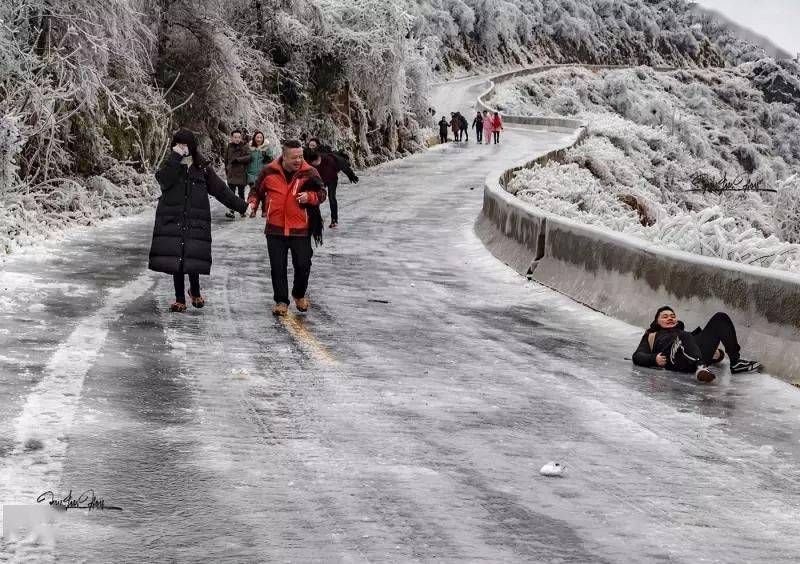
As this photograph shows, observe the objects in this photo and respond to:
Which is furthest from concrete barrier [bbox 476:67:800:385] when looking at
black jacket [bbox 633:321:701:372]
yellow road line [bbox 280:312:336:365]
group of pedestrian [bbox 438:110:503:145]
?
group of pedestrian [bbox 438:110:503:145]

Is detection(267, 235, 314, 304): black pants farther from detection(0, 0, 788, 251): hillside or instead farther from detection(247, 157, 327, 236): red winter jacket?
detection(0, 0, 788, 251): hillside

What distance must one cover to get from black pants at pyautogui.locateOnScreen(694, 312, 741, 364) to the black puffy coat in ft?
14.9

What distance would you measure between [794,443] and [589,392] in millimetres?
1578

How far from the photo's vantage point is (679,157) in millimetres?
55531

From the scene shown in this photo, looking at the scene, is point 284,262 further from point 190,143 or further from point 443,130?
point 443,130

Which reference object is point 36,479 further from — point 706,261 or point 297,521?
point 706,261

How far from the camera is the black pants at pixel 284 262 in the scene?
10.9 metres

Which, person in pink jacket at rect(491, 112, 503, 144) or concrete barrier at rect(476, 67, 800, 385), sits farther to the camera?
person in pink jacket at rect(491, 112, 503, 144)

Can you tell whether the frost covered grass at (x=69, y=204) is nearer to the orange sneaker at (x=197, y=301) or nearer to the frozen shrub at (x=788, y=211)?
the orange sneaker at (x=197, y=301)

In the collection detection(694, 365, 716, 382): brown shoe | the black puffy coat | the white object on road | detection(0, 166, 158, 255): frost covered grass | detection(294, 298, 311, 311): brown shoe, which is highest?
the black puffy coat

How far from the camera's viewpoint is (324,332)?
1009 centimetres

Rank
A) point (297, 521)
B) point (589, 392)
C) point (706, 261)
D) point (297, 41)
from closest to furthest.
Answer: point (297, 521), point (589, 392), point (706, 261), point (297, 41)

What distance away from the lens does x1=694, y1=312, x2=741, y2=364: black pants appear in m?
9.16

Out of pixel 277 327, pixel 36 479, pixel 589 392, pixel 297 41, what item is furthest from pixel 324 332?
pixel 297 41
